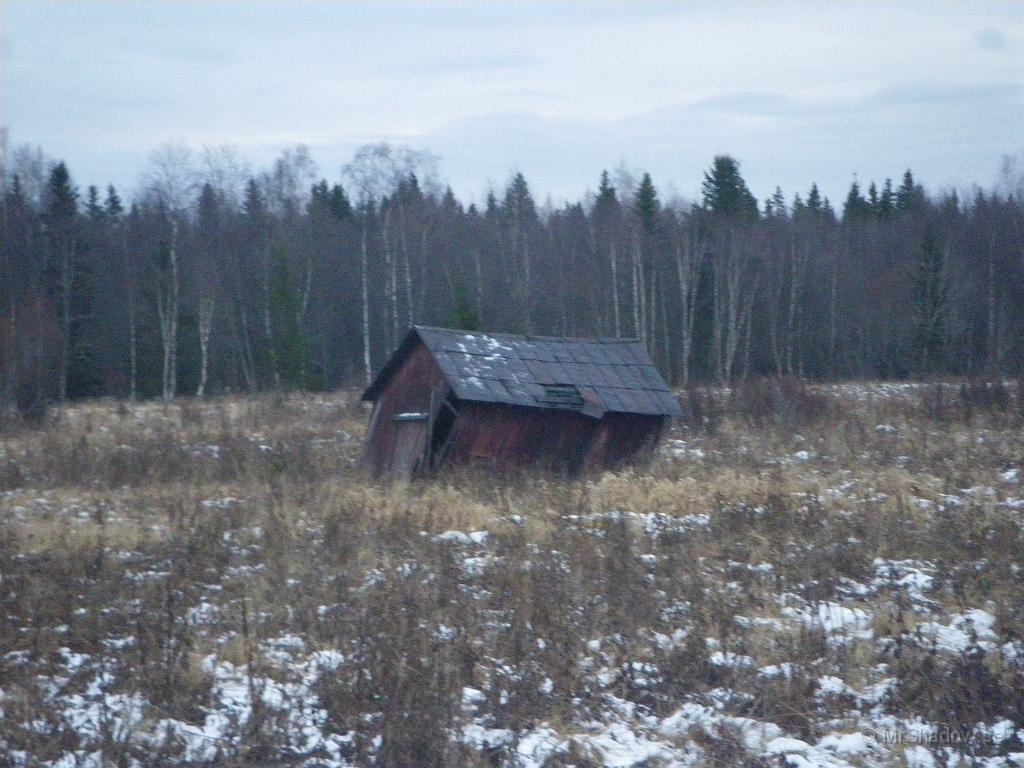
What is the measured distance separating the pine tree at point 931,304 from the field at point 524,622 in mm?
27348

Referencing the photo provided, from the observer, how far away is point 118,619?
7555mm

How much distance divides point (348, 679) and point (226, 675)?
105cm

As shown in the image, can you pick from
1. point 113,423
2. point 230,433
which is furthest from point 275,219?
point 230,433

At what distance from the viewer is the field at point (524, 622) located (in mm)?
5680

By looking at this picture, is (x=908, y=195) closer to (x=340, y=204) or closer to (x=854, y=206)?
(x=854, y=206)

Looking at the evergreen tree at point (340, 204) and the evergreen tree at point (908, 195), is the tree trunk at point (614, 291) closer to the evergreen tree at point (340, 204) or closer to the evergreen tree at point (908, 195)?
the evergreen tree at point (340, 204)

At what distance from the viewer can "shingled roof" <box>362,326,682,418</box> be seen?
1605 centimetres

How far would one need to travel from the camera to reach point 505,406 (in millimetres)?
15945

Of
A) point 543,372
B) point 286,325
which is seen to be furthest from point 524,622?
point 286,325

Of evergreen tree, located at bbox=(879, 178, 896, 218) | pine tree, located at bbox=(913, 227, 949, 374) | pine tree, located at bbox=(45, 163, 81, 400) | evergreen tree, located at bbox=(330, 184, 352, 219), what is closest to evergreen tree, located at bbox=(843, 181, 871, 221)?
evergreen tree, located at bbox=(879, 178, 896, 218)

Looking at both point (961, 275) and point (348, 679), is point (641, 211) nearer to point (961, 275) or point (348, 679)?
point (961, 275)

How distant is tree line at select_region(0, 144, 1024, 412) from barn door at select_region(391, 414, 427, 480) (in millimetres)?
22678


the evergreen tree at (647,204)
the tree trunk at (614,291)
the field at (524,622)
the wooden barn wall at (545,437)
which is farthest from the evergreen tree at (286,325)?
the field at (524,622)

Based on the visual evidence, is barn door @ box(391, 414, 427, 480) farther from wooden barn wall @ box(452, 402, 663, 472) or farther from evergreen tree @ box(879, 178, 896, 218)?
evergreen tree @ box(879, 178, 896, 218)
